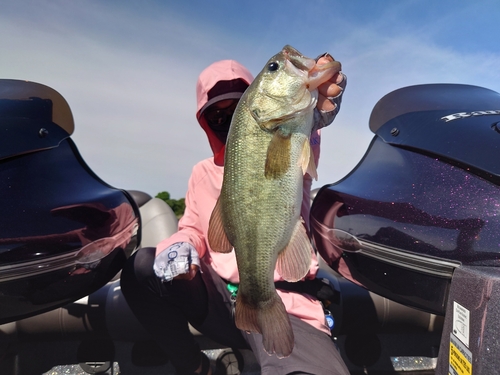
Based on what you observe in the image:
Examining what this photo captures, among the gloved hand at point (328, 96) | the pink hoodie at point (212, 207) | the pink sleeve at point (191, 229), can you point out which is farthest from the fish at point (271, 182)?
the pink sleeve at point (191, 229)

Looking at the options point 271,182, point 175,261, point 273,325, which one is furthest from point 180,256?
point 271,182

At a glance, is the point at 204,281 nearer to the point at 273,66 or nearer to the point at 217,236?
the point at 217,236

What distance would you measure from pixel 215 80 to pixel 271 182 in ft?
3.59

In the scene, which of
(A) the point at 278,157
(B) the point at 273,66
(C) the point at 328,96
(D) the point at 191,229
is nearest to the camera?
(A) the point at 278,157

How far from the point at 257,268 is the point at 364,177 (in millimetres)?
1069

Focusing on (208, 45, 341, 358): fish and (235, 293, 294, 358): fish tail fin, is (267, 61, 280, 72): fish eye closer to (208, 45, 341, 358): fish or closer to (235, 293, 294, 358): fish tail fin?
(208, 45, 341, 358): fish

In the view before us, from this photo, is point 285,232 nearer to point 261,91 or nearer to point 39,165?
point 261,91

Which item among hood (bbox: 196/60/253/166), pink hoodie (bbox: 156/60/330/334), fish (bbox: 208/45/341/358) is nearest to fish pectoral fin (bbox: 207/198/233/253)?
fish (bbox: 208/45/341/358)

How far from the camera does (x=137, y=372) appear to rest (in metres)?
2.76

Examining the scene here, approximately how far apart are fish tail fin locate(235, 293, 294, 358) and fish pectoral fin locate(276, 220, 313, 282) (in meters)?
0.14

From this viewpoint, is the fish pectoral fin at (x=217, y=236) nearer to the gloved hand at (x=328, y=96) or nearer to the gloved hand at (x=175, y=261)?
the gloved hand at (x=175, y=261)

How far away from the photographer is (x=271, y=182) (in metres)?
1.50

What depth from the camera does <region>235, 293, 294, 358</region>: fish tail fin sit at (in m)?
1.61

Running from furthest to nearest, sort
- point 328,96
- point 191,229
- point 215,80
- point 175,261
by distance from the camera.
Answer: point 191,229, point 215,80, point 175,261, point 328,96
